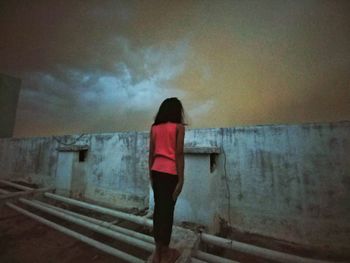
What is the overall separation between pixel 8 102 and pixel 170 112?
11883 millimetres

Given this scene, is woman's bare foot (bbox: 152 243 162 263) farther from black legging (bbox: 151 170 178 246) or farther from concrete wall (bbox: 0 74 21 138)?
concrete wall (bbox: 0 74 21 138)

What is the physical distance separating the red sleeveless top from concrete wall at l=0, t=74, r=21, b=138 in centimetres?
1125

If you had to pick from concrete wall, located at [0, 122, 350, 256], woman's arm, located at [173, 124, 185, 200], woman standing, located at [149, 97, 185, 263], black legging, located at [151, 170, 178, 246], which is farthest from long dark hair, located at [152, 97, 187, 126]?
concrete wall, located at [0, 122, 350, 256]

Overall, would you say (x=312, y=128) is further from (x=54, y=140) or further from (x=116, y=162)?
(x=54, y=140)

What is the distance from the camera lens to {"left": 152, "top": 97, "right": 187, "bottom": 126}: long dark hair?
1711mm

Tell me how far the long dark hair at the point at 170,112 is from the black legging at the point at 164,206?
51 centimetres

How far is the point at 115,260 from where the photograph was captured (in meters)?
2.24

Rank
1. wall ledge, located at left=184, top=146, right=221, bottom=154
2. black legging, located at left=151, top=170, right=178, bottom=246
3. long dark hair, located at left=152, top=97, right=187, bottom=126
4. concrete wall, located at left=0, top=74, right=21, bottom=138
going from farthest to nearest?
1. concrete wall, located at left=0, top=74, right=21, bottom=138
2. wall ledge, located at left=184, top=146, right=221, bottom=154
3. long dark hair, located at left=152, top=97, right=187, bottom=126
4. black legging, located at left=151, top=170, right=178, bottom=246

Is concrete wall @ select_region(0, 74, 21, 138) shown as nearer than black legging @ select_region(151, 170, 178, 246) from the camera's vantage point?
No

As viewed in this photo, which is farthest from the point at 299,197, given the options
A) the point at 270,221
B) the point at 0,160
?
the point at 0,160

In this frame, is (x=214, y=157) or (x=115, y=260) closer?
(x=115, y=260)

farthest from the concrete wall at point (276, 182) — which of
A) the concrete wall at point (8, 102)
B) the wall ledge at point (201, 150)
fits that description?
the concrete wall at point (8, 102)

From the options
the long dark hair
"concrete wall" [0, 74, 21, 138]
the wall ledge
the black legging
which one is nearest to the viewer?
the black legging

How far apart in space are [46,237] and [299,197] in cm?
394
